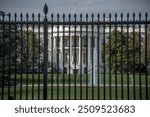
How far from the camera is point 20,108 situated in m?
9.84

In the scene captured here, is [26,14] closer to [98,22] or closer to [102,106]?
[98,22]

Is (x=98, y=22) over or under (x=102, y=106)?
over

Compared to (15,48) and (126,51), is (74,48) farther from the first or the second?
Answer: (15,48)

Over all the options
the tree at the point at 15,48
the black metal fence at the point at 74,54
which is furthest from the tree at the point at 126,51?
the tree at the point at 15,48

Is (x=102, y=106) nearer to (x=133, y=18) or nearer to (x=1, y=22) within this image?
(x=133, y=18)

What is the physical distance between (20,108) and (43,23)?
262cm

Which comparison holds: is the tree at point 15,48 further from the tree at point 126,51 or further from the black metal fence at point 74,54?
the tree at point 126,51

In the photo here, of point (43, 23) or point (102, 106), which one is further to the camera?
point (43, 23)

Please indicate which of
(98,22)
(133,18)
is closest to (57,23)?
(98,22)

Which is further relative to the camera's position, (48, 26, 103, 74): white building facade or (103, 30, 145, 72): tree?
(48, 26, 103, 74): white building facade

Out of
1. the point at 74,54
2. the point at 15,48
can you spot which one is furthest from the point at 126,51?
the point at 15,48

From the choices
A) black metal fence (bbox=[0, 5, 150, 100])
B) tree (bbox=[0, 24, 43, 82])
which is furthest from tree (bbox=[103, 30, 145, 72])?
tree (bbox=[0, 24, 43, 82])

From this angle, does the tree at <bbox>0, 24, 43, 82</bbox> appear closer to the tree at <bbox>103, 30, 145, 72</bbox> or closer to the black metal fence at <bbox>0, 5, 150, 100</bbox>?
the black metal fence at <bbox>0, 5, 150, 100</bbox>

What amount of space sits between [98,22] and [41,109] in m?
3.00
